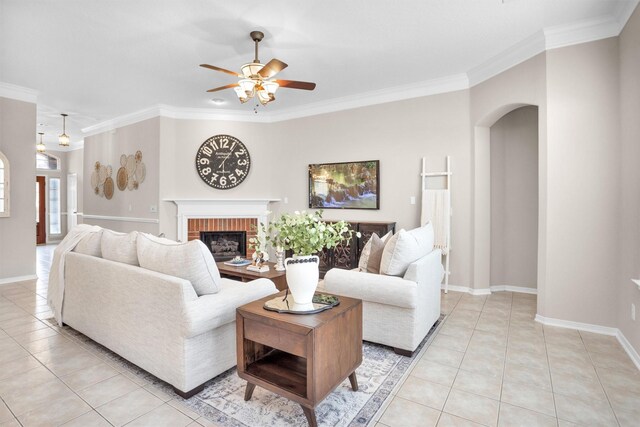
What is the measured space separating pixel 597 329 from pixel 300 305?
3047 millimetres

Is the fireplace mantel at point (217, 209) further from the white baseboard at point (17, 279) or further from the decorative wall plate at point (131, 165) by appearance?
the white baseboard at point (17, 279)

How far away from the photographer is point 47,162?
9.66m

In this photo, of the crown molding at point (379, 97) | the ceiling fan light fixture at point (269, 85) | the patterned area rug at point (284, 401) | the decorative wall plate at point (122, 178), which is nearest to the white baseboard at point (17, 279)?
the decorative wall plate at point (122, 178)

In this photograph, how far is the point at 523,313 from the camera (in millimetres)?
→ 3758

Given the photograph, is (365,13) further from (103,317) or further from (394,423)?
(103,317)

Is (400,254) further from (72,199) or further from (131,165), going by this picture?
(72,199)

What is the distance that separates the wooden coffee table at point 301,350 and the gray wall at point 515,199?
3455mm

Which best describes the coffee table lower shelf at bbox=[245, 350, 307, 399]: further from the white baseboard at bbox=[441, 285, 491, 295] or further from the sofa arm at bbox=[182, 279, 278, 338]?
the white baseboard at bbox=[441, 285, 491, 295]

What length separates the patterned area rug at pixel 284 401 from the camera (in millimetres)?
1900

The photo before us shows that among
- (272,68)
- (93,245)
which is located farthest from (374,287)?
(93,245)

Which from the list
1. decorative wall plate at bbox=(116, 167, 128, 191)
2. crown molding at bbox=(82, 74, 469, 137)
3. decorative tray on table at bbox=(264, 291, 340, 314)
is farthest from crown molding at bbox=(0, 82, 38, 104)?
decorative tray on table at bbox=(264, 291, 340, 314)

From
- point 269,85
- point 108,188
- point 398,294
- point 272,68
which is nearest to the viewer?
point 398,294

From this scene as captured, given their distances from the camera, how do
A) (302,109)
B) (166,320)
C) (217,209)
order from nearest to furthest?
(166,320)
(302,109)
(217,209)

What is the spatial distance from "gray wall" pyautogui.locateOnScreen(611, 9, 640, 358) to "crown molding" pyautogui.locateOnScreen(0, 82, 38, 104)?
24.0 ft
